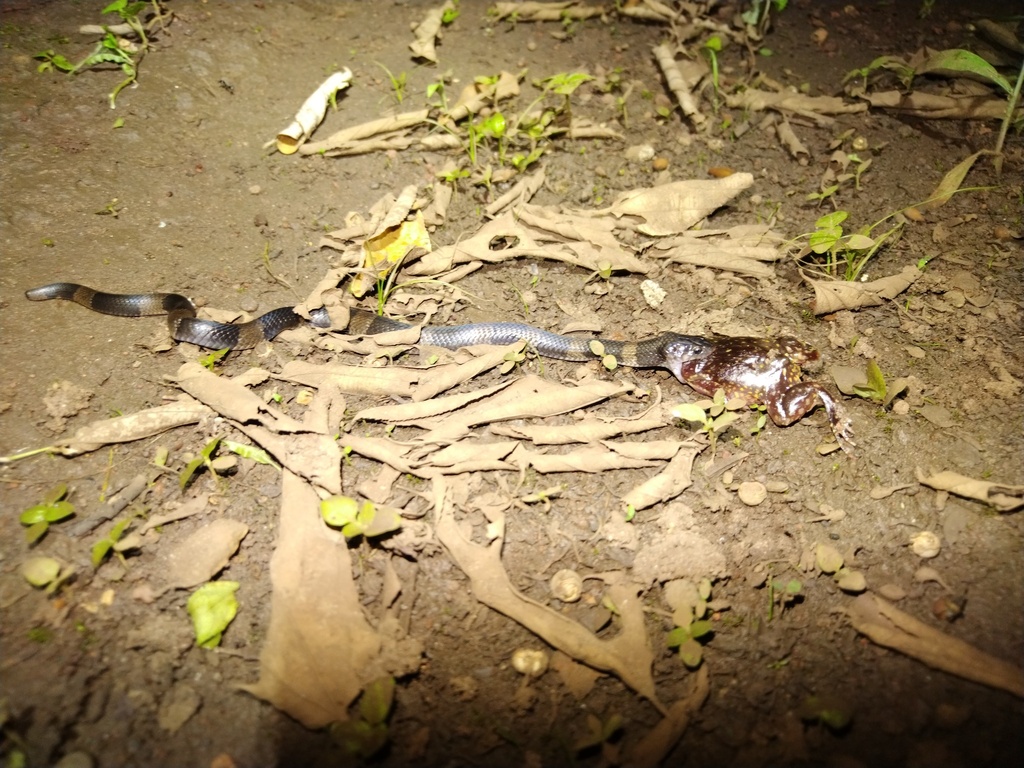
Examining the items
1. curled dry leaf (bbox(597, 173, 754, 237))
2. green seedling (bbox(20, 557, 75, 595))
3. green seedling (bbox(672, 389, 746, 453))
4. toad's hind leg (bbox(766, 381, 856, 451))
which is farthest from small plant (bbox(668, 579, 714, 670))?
green seedling (bbox(20, 557, 75, 595))

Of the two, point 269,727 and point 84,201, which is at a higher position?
point 84,201

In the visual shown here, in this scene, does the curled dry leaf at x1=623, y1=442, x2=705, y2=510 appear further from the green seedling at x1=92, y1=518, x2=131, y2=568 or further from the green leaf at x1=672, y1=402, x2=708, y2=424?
the green seedling at x1=92, y1=518, x2=131, y2=568

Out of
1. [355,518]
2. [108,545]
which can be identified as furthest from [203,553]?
[355,518]

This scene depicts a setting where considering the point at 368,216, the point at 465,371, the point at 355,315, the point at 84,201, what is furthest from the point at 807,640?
the point at 84,201

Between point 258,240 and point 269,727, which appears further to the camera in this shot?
point 258,240

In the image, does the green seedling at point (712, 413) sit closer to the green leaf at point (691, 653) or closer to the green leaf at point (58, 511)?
the green leaf at point (691, 653)

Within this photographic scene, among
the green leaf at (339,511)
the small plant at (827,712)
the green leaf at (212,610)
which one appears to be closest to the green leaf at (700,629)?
the small plant at (827,712)

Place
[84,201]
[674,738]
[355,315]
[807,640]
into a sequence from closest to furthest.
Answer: [674,738] → [807,640] → [355,315] → [84,201]

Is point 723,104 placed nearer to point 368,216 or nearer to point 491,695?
point 368,216
